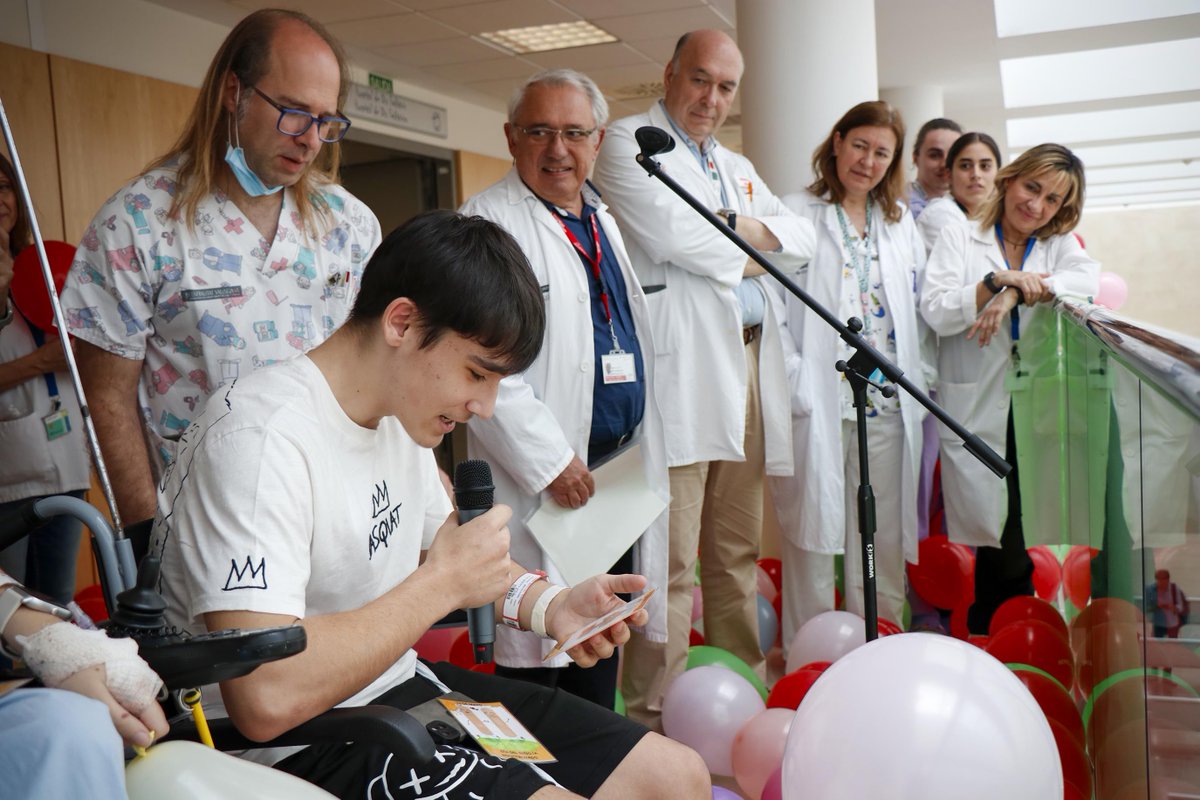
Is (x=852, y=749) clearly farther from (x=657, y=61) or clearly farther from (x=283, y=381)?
(x=657, y=61)

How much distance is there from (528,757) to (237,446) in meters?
0.51

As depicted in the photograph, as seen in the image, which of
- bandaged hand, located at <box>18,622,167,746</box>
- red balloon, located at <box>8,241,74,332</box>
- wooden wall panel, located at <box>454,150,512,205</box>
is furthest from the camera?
wooden wall panel, located at <box>454,150,512,205</box>

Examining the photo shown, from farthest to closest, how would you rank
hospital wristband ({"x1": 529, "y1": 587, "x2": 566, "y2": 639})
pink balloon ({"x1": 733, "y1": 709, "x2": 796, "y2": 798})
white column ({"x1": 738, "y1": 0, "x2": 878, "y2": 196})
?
white column ({"x1": 738, "y1": 0, "x2": 878, "y2": 196}) → pink balloon ({"x1": 733, "y1": 709, "x2": 796, "y2": 798}) → hospital wristband ({"x1": 529, "y1": 587, "x2": 566, "y2": 639})

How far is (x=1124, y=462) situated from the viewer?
169 cm

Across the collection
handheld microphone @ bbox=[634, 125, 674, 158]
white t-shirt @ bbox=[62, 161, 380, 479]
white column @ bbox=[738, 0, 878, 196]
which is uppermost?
white column @ bbox=[738, 0, 878, 196]

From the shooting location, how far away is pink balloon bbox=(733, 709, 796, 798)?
2197 mm

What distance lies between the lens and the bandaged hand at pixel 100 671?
0.90 m

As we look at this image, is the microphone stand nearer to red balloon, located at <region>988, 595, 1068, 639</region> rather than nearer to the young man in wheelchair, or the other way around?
the young man in wheelchair

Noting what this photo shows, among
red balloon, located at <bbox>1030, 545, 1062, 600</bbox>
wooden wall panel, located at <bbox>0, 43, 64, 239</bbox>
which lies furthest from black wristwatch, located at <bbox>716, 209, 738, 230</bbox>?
wooden wall panel, located at <bbox>0, 43, 64, 239</bbox>

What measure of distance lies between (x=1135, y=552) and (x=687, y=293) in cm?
148

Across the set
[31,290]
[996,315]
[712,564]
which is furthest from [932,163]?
[31,290]

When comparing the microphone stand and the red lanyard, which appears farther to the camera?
the red lanyard

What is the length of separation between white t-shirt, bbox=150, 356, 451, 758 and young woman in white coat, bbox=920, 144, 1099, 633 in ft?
7.51

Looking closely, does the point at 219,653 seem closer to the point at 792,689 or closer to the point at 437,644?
the point at 792,689
